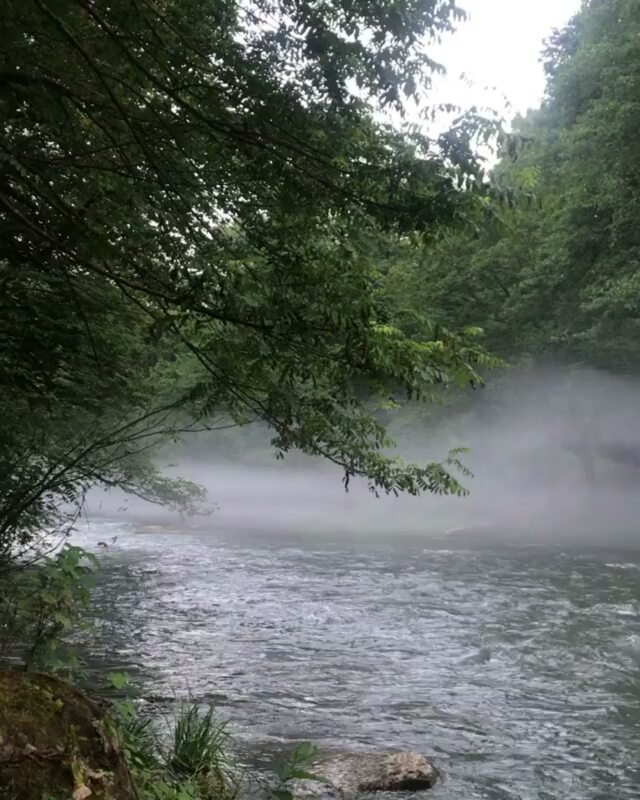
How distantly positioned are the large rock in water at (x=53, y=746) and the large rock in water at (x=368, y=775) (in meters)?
3.12

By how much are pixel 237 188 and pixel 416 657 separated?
7.45m

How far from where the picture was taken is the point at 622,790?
6.25 m

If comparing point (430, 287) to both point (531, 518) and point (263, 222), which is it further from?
point (263, 222)

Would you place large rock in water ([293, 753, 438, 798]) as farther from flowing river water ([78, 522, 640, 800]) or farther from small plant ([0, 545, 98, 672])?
small plant ([0, 545, 98, 672])

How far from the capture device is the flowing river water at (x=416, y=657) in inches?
281

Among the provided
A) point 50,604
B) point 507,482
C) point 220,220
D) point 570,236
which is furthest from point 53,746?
point 507,482

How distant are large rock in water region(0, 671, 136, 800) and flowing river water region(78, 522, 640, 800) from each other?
3.88 m

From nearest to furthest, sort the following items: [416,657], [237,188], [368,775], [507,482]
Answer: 1. [237,188]
2. [368,775]
3. [416,657]
4. [507,482]

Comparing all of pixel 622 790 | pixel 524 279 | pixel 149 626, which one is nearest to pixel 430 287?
pixel 524 279

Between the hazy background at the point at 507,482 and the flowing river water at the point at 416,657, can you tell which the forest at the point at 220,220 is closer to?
the flowing river water at the point at 416,657

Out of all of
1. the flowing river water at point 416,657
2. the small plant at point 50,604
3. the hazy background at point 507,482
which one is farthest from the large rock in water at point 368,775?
the hazy background at point 507,482

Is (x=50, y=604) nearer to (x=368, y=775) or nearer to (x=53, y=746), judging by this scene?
(x=53, y=746)

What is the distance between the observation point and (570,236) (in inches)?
699

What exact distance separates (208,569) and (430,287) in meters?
11.0
